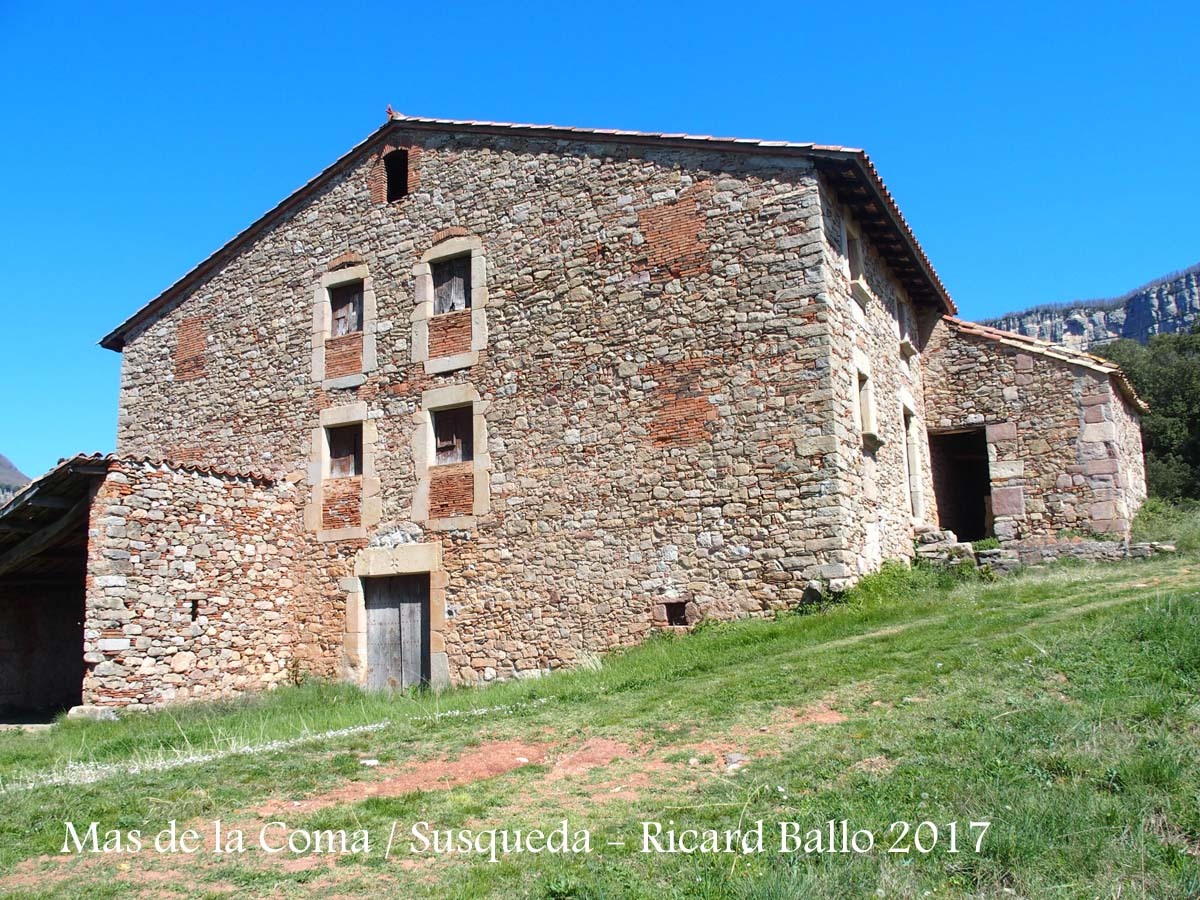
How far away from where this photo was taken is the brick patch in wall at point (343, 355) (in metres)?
15.1

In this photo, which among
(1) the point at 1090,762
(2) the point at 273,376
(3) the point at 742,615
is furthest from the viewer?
(2) the point at 273,376

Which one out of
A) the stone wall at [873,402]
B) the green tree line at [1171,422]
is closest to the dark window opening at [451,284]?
the stone wall at [873,402]

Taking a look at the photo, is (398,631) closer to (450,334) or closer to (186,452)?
(450,334)

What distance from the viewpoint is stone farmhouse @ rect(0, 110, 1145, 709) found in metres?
11.9

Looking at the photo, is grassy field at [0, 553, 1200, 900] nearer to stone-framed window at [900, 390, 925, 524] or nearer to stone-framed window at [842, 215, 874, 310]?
stone-framed window at [842, 215, 874, 310]

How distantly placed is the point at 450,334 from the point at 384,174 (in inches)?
130

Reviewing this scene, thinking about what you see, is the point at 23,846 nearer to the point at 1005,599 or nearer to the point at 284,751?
the point at 284,751

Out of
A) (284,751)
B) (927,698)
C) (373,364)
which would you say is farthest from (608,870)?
(373,364)

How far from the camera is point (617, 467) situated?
12.6m

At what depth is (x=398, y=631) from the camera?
14.1m

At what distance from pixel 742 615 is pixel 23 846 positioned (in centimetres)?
781

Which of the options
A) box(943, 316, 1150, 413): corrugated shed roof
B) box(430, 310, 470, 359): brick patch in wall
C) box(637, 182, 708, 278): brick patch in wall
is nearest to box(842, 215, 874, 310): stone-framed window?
box(637, 182, 708, 278): brick patch in wall

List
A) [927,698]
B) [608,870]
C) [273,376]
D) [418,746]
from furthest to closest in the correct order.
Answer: [273,376] → [418,746] → [927,698] → [608,870]

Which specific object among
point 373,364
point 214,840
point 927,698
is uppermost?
point 373,364
